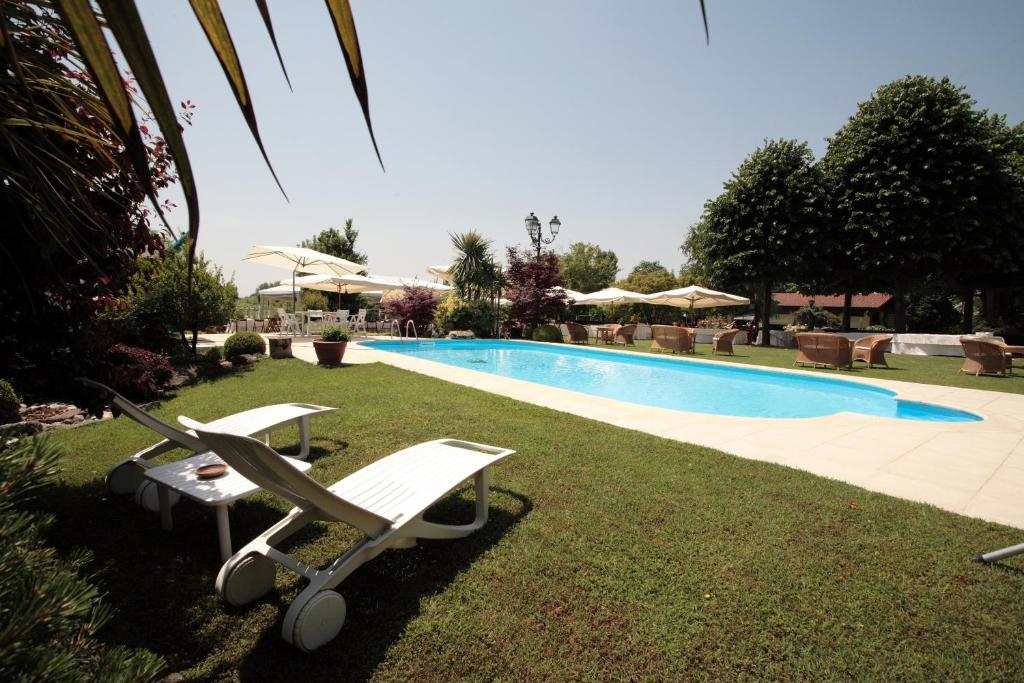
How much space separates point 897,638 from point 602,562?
1447 mm

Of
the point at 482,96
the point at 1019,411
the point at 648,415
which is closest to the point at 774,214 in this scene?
the point at 1019,411

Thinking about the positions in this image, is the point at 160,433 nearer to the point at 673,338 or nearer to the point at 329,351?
the point at 329,351

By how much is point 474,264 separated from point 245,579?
21.0 metres

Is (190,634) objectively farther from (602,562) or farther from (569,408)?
(569,408)

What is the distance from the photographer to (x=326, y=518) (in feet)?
8.11

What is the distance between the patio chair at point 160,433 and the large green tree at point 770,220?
21.7 m

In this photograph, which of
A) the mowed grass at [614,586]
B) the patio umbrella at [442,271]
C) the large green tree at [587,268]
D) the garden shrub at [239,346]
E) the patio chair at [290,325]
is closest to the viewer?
the mowed grass at [614,586]

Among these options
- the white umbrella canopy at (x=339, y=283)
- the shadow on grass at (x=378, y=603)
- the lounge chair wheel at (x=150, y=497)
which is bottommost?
the shadow on grass at (x=378, y=603)

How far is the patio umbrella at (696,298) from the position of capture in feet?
73.7

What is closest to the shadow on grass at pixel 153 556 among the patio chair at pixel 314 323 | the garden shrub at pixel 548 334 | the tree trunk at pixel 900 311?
the patio chair at pixel 314 323

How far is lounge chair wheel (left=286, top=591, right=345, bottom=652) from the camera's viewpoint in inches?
83.4

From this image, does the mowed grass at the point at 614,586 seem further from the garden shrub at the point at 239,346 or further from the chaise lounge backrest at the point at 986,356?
the chaise lounge backrest at the point at 986,356

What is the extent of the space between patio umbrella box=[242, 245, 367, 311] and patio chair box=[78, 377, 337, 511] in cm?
1156

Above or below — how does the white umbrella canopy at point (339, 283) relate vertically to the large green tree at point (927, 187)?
below
